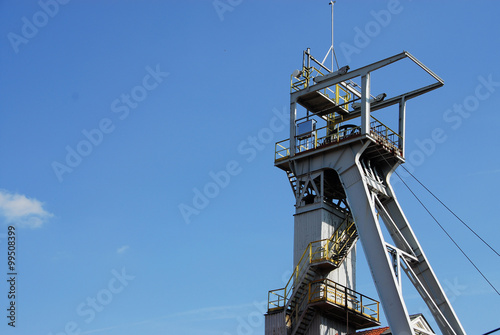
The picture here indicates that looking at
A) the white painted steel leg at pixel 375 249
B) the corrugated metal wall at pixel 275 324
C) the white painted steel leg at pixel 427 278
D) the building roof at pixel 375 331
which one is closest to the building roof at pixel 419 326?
the building roof at pixel 375 331

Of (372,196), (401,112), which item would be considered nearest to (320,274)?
(372,196)

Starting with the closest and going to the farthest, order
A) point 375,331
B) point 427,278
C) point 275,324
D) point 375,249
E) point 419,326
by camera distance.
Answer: point 419,326, point 375,249, point 275,324, point 427,278, point 375,331

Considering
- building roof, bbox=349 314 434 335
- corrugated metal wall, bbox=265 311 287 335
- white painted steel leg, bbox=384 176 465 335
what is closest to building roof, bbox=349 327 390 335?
building roof, bbox=349 314 434 335

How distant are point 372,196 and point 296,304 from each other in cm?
638

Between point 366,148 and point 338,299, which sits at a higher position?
point 366,148

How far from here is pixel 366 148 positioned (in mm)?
42281

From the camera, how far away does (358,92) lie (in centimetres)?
4778

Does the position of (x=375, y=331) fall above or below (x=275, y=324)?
above

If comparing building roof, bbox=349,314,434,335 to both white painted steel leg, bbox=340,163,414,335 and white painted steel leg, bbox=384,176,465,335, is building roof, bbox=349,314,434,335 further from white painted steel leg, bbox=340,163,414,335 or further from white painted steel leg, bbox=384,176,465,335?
white painted steel leg, bbox=340,163,414,335

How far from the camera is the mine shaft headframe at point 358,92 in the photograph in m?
42.5

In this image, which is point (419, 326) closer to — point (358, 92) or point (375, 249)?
point (375, 249)

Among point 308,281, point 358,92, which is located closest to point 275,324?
point 308,281

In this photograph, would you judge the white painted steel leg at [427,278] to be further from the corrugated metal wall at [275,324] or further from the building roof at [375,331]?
the corrugated metal wall at [275,324]

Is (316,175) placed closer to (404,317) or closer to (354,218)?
(354,218)
